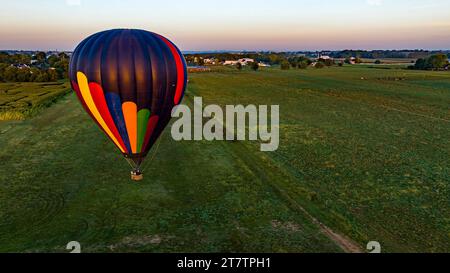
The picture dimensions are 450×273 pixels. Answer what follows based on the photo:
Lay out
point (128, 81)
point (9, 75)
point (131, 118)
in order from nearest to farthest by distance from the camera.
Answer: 1. point (128, 81)
2. point (131, 118)
3. point (9, 75)

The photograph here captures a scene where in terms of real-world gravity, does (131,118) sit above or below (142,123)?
above

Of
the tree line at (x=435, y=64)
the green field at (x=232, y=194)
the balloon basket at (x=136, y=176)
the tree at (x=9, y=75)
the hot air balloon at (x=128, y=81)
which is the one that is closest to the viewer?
the green field at (x=232, y=194)

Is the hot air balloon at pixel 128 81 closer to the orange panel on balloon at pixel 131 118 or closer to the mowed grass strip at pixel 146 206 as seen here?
the orange panel on balloon at pixel 131 118

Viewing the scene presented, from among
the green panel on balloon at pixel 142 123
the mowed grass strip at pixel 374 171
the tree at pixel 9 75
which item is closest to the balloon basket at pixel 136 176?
the green panel on balloon at pixel 142 123
